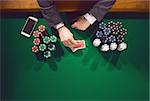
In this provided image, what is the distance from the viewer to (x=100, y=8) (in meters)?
1.85

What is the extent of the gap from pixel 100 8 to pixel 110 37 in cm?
21

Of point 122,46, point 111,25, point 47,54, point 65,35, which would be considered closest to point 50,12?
point 65,35

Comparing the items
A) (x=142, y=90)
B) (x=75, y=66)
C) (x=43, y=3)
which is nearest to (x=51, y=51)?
(x=75, y=66)

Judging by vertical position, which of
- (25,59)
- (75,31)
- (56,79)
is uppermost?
(75,31)

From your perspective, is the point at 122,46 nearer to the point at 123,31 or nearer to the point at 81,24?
the point at 123,31

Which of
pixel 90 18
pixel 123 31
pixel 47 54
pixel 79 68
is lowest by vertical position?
pixel 79 68

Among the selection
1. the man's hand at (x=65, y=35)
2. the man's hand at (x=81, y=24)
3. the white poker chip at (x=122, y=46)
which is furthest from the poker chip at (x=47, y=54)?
the white poker chip at (x=122, y=46)

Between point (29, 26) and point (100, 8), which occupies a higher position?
point (100, 8)

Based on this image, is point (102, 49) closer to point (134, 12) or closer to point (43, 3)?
point (134, 12)

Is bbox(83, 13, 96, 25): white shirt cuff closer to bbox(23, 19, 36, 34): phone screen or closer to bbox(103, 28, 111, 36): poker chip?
bbox(103, 28, 111, 36): poker chip

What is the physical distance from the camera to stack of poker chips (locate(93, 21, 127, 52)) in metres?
1.93

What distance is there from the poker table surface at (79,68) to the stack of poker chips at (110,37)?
4cm

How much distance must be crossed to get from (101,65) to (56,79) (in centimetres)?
31

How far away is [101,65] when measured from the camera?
1.99 meters
